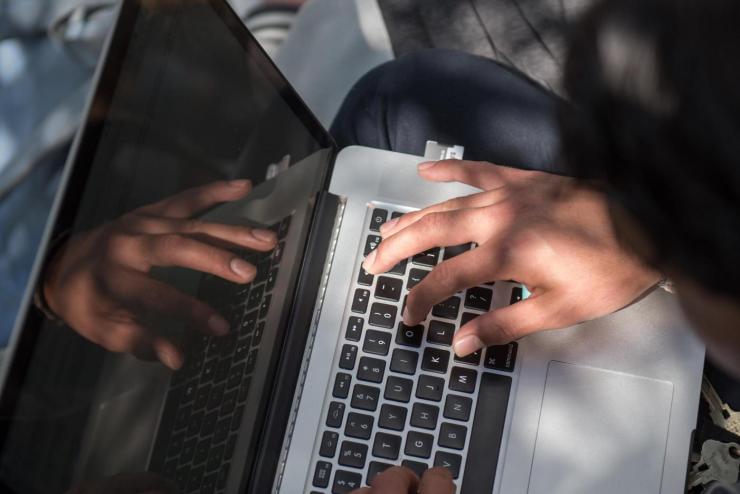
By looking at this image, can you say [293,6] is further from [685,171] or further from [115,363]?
[685,171]

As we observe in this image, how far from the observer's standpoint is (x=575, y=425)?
0.75 meters

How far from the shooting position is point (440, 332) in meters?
0.79

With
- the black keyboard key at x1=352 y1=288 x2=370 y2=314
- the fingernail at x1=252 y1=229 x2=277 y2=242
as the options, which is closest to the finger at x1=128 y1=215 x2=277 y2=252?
the fingernail at x1=252 y1=229 x2=277 y2=242

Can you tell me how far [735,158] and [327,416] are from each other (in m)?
0.45

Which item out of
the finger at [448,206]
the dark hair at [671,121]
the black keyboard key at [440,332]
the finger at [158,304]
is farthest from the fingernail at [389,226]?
the dark hair at [671,121]

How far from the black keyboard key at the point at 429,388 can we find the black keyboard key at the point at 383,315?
6cm

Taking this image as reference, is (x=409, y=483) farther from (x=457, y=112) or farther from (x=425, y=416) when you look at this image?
(x=457, y=112)

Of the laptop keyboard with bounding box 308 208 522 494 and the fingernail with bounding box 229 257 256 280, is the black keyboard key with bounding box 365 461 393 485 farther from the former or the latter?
the fingernail with bounding box 229 257 256 280

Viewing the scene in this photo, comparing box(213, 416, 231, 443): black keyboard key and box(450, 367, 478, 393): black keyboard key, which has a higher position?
box(450, 367, 478, 393): black keyboard key

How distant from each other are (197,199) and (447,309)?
27cm

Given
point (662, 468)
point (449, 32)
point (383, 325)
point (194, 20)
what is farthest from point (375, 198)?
point (449, 32)

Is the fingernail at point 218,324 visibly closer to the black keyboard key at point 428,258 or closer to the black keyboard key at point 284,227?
the black keyboard key at point 284,227

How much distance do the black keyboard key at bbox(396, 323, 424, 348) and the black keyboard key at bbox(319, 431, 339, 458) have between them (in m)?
0.11

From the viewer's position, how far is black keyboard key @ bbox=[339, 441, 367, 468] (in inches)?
29.7
